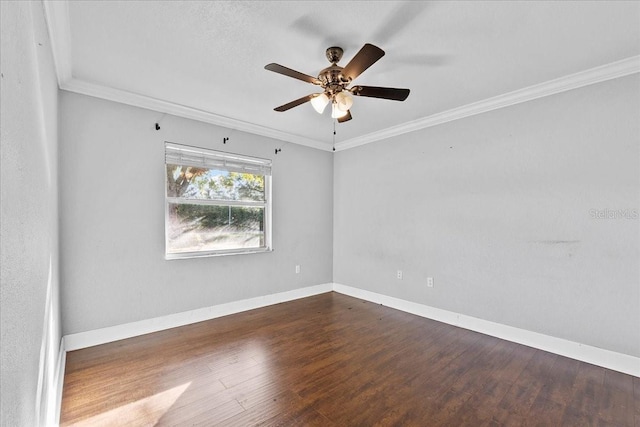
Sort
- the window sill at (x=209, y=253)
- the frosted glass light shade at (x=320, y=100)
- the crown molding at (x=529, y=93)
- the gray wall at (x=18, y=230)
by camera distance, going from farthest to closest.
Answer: the window sill at (x=209, y=253) → the crown molding at (x=529, y=93) → the frosted glass light shade at (x=320, y=100) → the gray wall at (x=18, y=230)

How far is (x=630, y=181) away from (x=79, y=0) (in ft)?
13.6

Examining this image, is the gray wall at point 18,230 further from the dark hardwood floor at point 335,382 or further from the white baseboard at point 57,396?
the dark hardwood floor at point 335,382

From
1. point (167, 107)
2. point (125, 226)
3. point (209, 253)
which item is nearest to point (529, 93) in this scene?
point (167, 107)

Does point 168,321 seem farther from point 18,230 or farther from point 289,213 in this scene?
point 18,230

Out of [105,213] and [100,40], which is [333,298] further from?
[100,40]

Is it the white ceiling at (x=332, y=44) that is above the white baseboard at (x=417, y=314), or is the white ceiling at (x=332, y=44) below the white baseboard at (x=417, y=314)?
above

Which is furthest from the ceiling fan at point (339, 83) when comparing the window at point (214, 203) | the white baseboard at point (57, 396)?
the white baseboard at point (57, 396)

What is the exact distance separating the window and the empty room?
0.03 m

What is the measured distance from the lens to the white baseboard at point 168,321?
2.71m

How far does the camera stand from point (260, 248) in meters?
4.04

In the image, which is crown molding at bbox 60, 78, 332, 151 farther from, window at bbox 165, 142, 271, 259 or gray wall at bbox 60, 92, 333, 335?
window at bbox 165, 142, 271, 259

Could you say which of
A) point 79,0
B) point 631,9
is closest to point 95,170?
point 79,0

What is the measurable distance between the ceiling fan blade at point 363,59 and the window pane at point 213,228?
2.37 metres

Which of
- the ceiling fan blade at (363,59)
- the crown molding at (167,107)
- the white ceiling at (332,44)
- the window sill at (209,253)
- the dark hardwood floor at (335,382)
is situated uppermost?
the white ceiling at (332,44)
